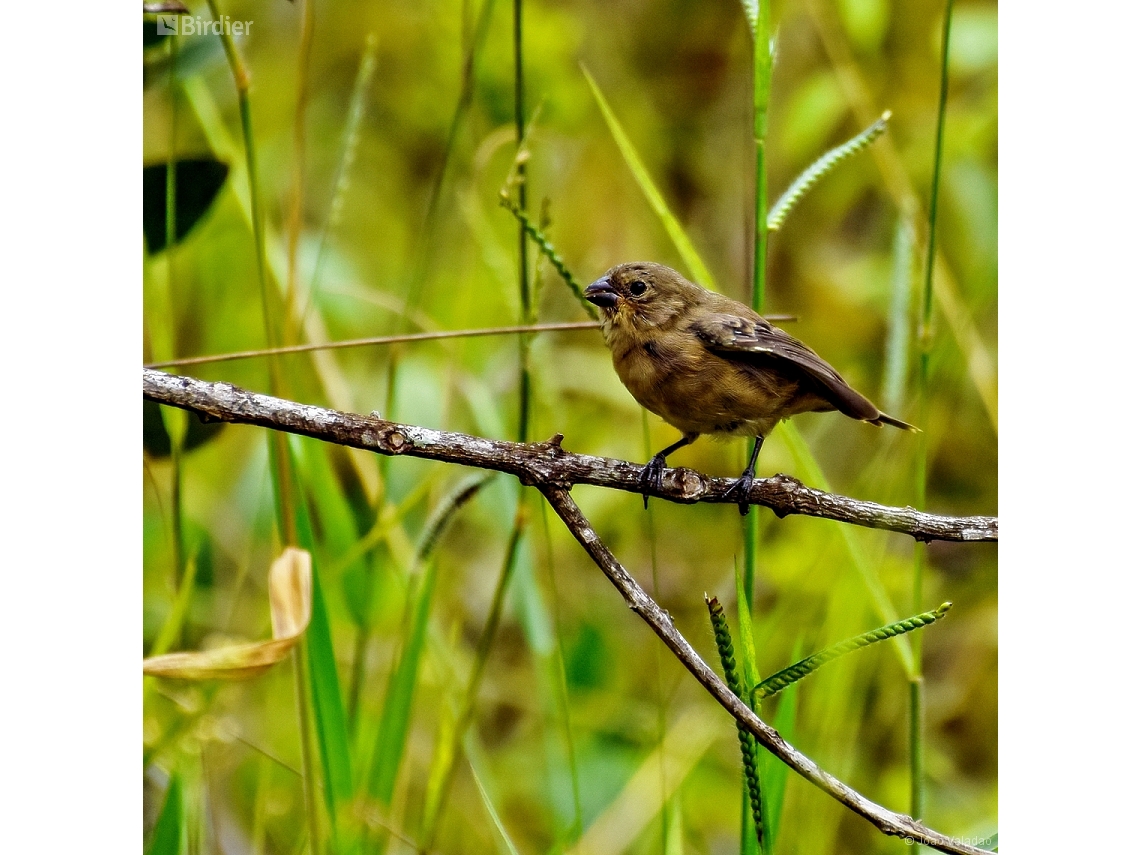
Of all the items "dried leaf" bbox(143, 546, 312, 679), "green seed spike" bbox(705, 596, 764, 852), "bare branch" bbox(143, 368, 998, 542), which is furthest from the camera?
"dried leaf" bbox(143, 546, 312, 679)

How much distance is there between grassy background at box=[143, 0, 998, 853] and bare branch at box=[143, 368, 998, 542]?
0.32 metres

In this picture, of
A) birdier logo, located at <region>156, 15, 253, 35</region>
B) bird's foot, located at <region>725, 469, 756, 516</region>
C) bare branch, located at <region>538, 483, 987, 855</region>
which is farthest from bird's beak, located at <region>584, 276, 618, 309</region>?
birdier logo, located at <region>156, 15, 253, 35</region>

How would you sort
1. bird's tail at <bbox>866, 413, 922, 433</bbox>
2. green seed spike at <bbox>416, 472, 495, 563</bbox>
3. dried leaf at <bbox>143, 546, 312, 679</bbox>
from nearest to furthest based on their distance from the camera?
green seed spike at <bbox>416, 472, 495, 563</bbox>
dried leaf at <bbox>143, 546, 312, 679</bbox>
bird's tail at <bbox>866, 413, 922, 433</bbox>

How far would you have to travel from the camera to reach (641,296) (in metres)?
2.72

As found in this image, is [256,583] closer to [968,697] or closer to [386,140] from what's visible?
[386,140]

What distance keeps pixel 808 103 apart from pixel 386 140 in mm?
1262

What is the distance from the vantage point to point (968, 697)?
2717 millimetres

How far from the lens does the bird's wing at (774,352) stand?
2.45m

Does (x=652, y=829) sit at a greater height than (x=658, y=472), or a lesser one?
lesser

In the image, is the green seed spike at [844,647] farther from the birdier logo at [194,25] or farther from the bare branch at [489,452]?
the birdier logo at [194,25]

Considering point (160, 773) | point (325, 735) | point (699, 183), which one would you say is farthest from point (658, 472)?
point (699, 183)

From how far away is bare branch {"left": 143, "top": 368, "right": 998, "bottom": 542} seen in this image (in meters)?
1.95

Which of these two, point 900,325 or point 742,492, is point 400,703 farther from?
point 900,325

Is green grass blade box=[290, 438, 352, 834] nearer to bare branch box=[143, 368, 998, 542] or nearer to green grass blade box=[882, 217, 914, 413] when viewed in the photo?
bare branch box=[143, 368, 998, 542]
